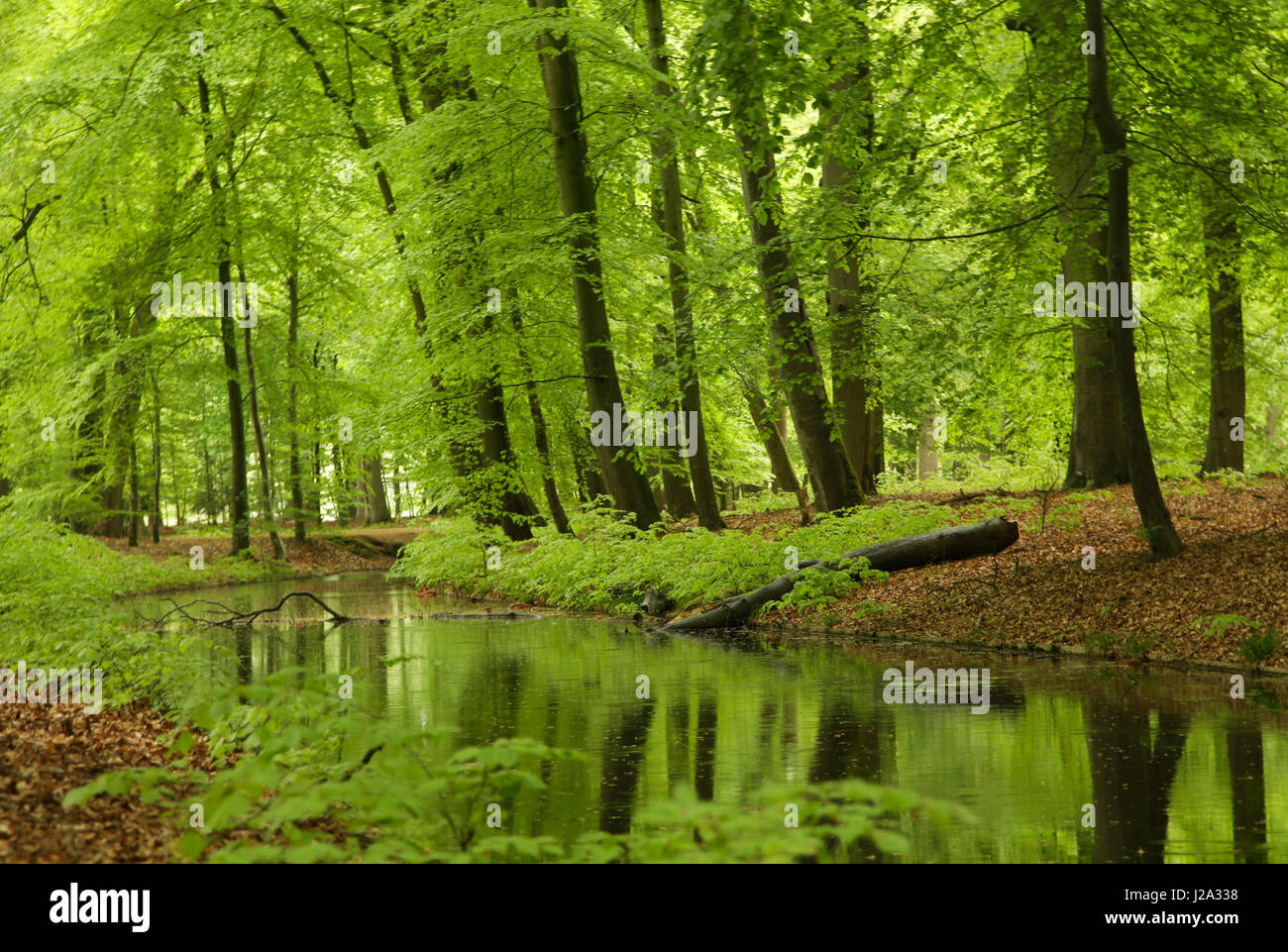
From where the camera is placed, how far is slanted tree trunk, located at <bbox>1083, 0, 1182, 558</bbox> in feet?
40.1

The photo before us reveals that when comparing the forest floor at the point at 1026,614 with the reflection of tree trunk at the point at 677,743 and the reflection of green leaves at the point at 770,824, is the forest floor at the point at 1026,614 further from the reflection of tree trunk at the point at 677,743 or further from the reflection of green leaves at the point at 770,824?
the reflection of tree trunk at the point at 677,743

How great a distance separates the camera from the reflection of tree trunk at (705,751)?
697 centimetres

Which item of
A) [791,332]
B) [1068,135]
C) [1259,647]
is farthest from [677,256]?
[1259,647]

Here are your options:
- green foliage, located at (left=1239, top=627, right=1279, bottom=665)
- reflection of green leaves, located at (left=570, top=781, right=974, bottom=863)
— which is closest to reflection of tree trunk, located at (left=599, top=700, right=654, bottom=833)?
reflection of green leaves, located at (left=570, top=781, right=974, bottom=863)

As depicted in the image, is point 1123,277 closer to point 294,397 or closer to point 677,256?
point 677,256

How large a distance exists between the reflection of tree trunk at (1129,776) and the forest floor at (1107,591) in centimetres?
227

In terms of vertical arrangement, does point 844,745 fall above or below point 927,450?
below

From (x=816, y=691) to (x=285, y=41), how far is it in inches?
783

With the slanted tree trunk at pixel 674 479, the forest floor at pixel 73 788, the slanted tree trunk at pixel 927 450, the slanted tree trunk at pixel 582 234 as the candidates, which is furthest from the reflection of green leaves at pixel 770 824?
the slanted tree trunk at pixel 927 450

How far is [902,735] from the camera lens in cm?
835

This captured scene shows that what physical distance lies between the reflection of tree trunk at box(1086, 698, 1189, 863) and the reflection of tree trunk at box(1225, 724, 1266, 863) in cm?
33

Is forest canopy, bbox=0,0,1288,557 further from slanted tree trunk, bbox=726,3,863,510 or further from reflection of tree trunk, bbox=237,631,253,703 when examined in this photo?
reflection of tree trunk, bbox=237,631,253,703

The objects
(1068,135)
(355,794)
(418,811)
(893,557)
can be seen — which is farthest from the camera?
(893,557)

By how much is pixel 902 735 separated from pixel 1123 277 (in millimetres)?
6612
